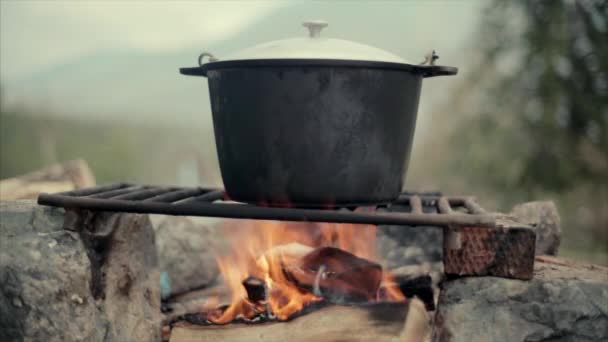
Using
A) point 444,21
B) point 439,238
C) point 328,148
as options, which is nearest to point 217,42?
point 444,21

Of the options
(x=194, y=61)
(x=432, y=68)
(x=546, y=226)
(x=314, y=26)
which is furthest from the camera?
(x=194, y=61)

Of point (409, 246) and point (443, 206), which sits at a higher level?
point (443, 206)

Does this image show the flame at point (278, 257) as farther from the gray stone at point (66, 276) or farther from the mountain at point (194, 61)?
Result: the mountain at point (194, 61)

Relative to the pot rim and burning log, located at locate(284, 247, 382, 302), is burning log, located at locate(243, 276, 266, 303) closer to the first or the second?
burning log, located at locate(284, 247, 382, 302)

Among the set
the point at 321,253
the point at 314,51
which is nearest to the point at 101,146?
the point at 321,253

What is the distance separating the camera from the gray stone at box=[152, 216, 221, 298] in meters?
3.36

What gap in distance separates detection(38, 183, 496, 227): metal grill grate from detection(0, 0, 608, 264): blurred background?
2.70m

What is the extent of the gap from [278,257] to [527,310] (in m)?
1.07

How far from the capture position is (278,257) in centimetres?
279

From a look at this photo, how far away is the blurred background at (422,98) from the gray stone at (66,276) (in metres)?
2.57

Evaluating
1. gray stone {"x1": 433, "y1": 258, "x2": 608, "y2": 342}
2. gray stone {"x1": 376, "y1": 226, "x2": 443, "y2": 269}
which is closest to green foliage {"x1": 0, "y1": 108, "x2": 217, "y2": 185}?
gray stone {"x1": 376, "y1": 226, "x2": 443, "y2": 269}

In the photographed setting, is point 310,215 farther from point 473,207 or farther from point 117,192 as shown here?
point 117,192

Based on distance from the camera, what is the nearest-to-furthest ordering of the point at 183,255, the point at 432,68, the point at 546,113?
the point at 432,68, the point at 183,255, the point at 546,113

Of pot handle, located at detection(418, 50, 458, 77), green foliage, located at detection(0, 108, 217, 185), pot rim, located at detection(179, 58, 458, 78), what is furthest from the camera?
green foliage, located at detection(0, 108, 217, 185)
